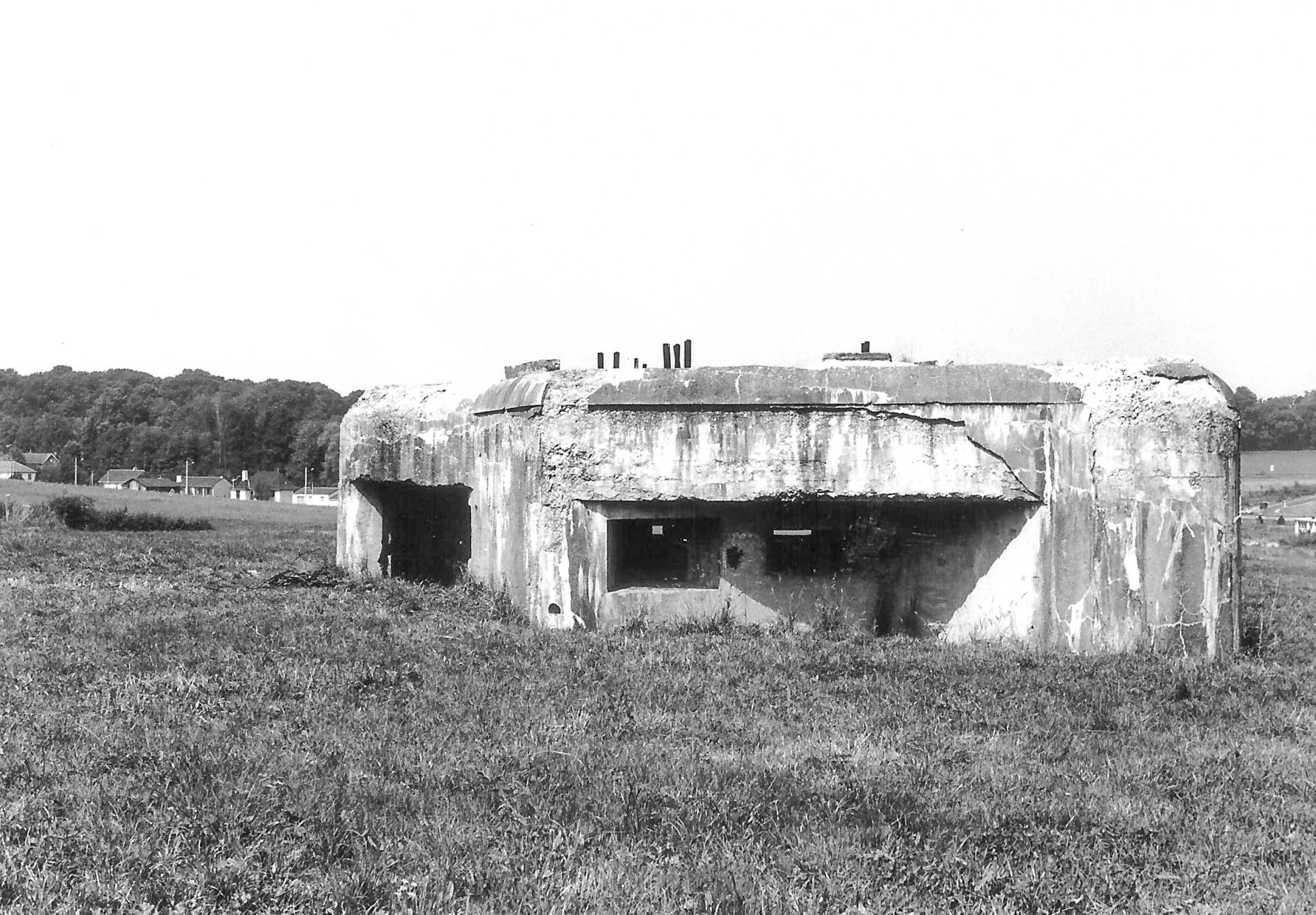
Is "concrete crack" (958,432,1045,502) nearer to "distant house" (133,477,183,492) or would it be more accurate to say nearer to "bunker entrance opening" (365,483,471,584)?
"bunker entrance opening" (365,483,471,584)

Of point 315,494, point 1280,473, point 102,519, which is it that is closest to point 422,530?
point 102,519

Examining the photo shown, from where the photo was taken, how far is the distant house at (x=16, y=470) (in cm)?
7306

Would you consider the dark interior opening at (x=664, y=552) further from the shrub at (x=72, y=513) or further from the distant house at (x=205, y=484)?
the distant house at (x=205, y=484)

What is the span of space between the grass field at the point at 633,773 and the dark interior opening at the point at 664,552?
0.61m

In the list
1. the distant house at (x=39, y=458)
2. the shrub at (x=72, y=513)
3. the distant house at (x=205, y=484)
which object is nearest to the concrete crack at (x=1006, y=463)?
the shrub at (x=72, y=513)

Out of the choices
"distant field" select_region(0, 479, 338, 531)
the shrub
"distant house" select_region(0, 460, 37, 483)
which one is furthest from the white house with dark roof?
the shrub

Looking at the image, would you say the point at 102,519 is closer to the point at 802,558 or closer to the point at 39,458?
the point at 802,558

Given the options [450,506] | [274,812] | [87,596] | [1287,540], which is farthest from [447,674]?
[1287,540]

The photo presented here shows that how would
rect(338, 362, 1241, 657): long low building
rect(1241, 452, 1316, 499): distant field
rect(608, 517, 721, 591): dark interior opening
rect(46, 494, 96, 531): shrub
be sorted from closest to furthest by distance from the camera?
rect(338, 362, 1241, 657): long low building
rect(608, 517, 721, 591): dark interior opening
rect(46, 494, 96, 531): shrub
rect(1241, 452, 1316, 499): distant field

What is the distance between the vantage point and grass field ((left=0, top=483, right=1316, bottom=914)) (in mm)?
3830

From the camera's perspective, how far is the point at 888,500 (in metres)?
8.69

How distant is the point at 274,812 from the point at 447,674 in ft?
8.95

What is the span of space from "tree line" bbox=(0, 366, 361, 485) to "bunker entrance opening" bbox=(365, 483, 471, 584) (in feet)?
210

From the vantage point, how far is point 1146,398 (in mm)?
8391
